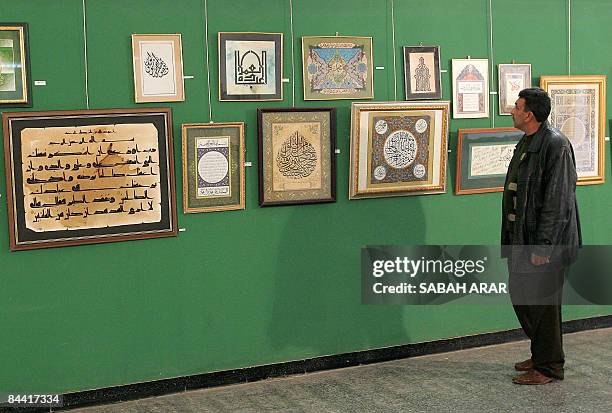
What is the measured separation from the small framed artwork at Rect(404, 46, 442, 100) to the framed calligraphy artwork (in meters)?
1.69

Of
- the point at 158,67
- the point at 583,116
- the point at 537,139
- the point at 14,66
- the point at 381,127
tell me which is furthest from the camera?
the point at 583,116

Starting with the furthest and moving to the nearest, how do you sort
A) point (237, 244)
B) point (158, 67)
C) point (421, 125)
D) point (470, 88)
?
1. point (470, 88)
2. point (421, 125)
3. point (237, 244)
4. point (158, 67)

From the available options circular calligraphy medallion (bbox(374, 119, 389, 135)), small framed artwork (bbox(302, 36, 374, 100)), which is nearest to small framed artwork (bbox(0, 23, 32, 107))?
small framed artwork (bbox(302, 36, 374, 100))

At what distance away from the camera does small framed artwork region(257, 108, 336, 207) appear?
596cm

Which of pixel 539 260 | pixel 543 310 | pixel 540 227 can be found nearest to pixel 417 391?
pixel 543 310

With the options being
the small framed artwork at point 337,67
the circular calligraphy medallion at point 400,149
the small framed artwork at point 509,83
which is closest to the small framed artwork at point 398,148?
the circular calligraphy medallion at point 400,149

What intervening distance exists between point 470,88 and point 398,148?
72 cm

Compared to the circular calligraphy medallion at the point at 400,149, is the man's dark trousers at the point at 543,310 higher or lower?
lower

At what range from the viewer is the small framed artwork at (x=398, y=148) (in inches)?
245

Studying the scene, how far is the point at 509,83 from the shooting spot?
677cm

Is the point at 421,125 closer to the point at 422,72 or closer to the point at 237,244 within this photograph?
the point at 422,72

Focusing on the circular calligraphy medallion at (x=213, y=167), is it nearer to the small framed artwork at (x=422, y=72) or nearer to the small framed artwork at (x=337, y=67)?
the small framed artwork at (x=337, y=67)

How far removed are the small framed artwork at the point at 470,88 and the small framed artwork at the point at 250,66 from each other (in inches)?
51.7

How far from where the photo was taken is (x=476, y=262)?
6.84 meters
